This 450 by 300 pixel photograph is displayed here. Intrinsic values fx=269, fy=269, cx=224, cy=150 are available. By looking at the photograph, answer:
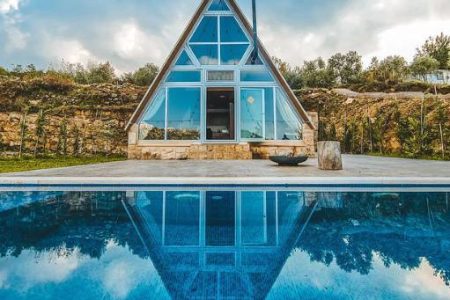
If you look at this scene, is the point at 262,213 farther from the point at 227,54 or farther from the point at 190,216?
the point at 227,54

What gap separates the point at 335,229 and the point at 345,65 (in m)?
35.6

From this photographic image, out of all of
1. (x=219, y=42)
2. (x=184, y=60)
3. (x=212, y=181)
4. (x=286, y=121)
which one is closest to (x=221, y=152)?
(x=286, y=121)

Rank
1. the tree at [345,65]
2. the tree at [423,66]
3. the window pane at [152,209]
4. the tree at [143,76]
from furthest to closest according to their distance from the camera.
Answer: the tree at [345,65]
the tree at [423,66]
the tree at [143,76]
the window pane at [152,209]

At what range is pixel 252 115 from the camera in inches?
499

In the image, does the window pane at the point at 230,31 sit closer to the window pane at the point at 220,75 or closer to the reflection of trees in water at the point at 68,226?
the window pane at the point at 220,75

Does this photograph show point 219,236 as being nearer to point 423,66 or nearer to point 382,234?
point 382,234

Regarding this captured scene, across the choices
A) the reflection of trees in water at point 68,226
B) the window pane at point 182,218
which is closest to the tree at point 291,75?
the window pane at point 182,218

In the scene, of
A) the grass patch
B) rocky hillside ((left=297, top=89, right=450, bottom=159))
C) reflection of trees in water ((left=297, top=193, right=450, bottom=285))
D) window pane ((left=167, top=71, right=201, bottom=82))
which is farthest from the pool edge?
rocky hillside ((left=297, top=89, right=450, bottom=159))

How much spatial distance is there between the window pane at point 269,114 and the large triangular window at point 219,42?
2113mm

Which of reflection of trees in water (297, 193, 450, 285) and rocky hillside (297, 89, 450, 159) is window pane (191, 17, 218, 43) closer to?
rocky hillside (297, 89, 450, 159)

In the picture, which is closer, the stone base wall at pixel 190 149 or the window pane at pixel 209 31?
the stone base wall at pixel 190 149

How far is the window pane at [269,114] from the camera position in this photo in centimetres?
1255

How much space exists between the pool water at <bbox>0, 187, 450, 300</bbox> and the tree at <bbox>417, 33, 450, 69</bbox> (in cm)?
4040

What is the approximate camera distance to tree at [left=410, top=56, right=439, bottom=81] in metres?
30.7
